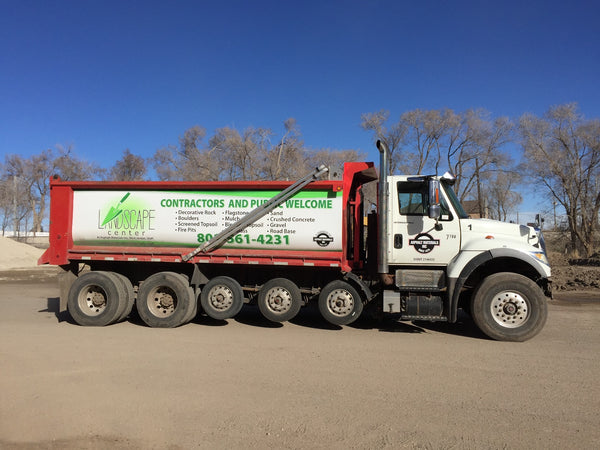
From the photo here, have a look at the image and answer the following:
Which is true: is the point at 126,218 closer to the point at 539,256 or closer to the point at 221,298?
the point at 221,298

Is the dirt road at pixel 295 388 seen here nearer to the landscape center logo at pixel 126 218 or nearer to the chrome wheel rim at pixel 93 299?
the chrome wheel rim at pixel 93 299

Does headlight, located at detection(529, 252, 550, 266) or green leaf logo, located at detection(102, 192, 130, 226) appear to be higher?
green leaf logo, located at detection(102, 192, 130, 226)

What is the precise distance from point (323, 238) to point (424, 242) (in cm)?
171

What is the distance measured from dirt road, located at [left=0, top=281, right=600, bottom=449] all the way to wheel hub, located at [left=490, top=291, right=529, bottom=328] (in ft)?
1.27

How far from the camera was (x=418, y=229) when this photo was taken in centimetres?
659

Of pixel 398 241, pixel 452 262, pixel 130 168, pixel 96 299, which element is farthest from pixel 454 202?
pixel 130 168

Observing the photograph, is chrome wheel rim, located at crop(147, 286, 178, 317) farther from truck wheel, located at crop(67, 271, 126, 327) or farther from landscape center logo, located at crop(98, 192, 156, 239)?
landscape center logo, located at crop(98, 192, 156, 239)

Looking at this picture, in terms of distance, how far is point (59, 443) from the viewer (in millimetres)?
3086

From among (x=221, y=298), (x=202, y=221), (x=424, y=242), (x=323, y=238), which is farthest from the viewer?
(x=202, y=221)

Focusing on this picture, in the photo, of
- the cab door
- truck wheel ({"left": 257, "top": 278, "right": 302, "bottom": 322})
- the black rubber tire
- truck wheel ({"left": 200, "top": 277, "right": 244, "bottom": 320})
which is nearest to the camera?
the cab door

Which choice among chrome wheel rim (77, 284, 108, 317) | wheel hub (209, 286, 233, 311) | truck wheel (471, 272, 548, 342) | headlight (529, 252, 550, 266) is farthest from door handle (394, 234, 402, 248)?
chrome wheel rim (77, 284, 108, 317)

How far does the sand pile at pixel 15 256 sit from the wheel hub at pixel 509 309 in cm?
2211

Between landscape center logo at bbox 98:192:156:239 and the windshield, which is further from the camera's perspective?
landscape center logo at bbox 98:192:156:239

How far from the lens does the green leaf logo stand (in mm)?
7418
